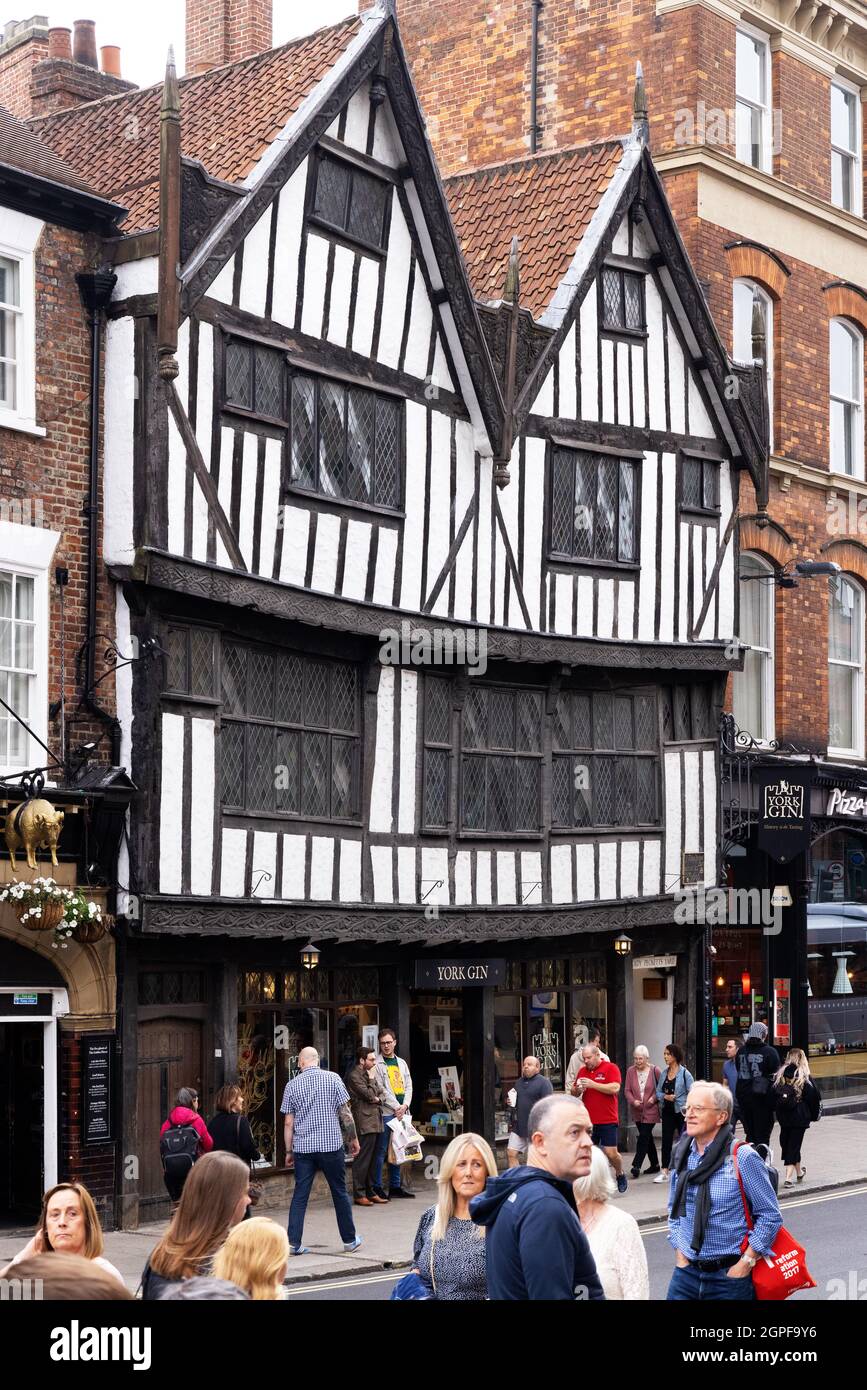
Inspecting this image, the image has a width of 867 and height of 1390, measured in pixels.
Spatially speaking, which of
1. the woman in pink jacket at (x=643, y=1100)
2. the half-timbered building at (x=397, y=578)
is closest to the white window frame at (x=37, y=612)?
the half-timbered building at (x=397, y=578)

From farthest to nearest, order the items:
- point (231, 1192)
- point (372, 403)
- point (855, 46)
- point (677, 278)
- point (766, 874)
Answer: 1. point (855, 46)
2. point (766, 874)
3. point (677, 278)
4. point (372, 403)
5. point (231, 1192)

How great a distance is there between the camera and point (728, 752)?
25.4m

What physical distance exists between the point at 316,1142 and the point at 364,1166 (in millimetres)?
3931

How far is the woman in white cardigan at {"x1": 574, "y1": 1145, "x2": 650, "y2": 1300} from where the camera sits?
7016 millimetres

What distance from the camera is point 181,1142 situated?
15406mm

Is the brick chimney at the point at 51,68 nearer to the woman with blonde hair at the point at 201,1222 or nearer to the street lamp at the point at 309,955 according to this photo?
the street lamp at the point at 309,955

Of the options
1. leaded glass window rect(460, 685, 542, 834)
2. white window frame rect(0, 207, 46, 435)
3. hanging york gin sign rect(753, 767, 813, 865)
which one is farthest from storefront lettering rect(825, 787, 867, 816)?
white window frame rect(0, 207, 46, 435)

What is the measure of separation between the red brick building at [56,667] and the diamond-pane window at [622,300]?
7428mm

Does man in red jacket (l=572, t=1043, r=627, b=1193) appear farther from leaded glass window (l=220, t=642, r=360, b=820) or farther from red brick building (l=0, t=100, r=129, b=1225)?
red brick building (l=0, t=100, r=129, b=1225)

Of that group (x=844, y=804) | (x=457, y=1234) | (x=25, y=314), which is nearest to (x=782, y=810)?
(x=844, y=804)

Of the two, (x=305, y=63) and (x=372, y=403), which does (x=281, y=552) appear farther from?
(x=305, y=63)

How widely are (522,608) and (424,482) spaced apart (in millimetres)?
2052
